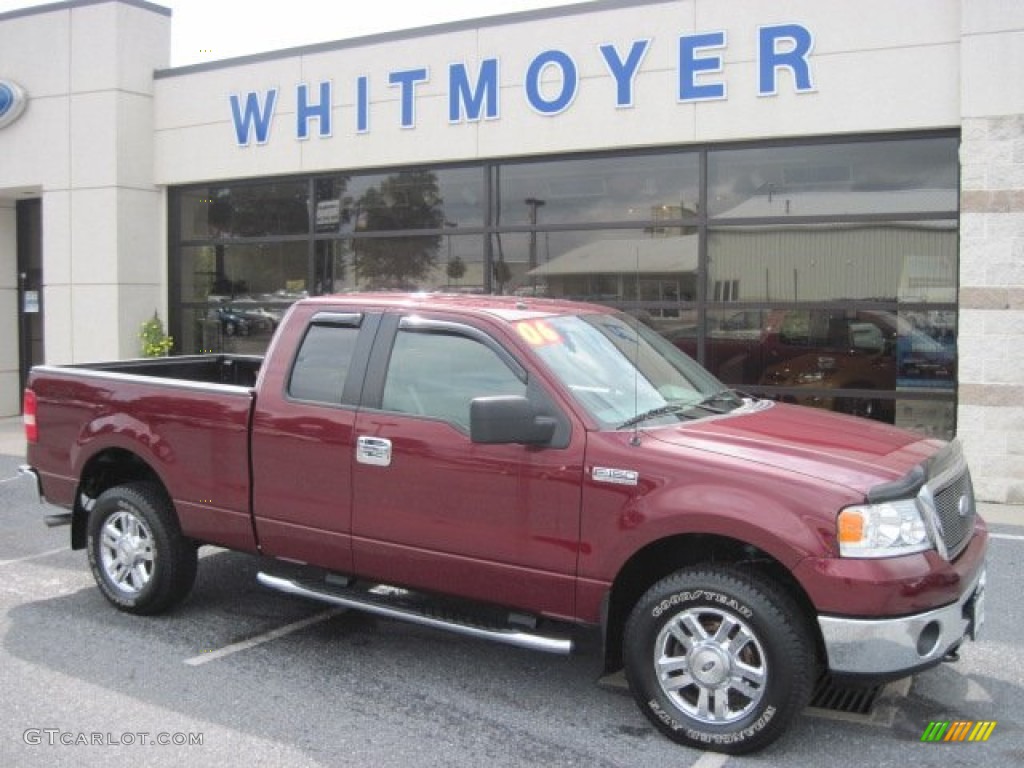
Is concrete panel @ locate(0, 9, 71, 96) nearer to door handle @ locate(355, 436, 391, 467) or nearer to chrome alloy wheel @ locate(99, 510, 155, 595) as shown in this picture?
chrome alloy wheel @ locate(99, 510, 155, 595)

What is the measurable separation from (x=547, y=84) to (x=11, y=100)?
851cm

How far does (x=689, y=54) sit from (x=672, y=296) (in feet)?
8.47

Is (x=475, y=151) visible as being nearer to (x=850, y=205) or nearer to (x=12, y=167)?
(x=850, y=205)

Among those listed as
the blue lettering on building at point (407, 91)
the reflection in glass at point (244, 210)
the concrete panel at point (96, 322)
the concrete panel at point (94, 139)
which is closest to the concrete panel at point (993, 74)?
the blue lettering on building at point (407, 91)

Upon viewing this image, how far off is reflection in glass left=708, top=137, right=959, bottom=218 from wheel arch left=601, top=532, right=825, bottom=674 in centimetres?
715

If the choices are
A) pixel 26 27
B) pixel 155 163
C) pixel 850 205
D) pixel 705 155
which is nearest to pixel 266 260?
pixel 155 163

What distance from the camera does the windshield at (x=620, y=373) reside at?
4453mm

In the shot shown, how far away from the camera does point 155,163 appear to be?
48.4 ft

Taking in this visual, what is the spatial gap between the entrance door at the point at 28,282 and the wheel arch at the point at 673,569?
14.7 meters

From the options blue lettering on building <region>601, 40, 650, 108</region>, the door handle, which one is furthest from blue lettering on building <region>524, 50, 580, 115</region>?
the door handle

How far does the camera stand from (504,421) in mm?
4113

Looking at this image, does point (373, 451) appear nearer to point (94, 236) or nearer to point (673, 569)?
point (673, 569)

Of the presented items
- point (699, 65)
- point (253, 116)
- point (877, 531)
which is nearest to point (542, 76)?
point (699, 65)

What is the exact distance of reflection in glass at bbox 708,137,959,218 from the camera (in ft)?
32.9
